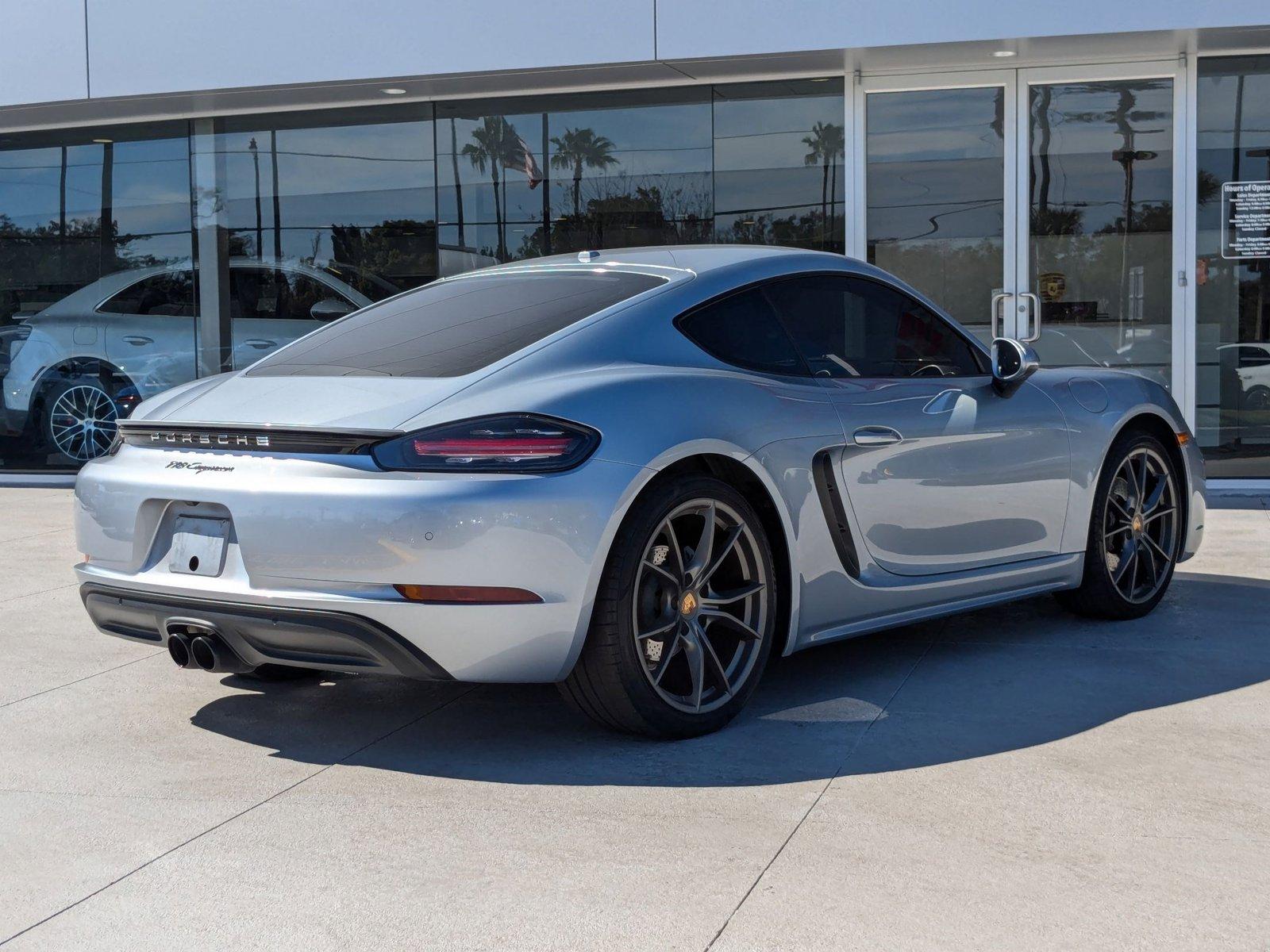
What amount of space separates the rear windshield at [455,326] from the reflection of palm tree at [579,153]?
6.70 metres

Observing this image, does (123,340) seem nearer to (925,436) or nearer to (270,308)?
(270,308)

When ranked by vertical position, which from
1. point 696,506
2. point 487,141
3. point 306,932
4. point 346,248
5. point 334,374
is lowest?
point 306,932

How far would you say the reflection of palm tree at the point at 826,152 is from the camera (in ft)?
35.2

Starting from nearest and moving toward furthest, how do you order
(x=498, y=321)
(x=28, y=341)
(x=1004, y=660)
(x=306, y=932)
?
(x=306, y=932) → (x=498, y=321) → (x=1004, y=660) → (x=28, y=341)

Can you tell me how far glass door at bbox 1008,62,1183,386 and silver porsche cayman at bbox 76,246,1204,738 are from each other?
545 cm

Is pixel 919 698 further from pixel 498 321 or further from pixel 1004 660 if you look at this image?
pixel 498 321

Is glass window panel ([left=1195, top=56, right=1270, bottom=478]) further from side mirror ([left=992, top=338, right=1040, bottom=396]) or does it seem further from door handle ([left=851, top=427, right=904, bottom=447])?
door handle ([left=851, top=427, right=904, bottom=447])

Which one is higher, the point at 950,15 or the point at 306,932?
the point at 950,15

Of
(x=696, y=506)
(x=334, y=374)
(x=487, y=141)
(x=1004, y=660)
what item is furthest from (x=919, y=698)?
(x=487, y=141)

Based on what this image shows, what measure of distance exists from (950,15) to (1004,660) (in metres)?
5.68

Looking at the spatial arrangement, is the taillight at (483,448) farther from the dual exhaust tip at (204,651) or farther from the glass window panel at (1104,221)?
the glass window panel at (1104,221)

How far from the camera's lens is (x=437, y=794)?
356cm

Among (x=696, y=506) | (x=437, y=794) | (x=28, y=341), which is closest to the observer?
(x=437, y=794)

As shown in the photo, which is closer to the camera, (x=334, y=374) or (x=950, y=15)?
(x=334, y=374)
